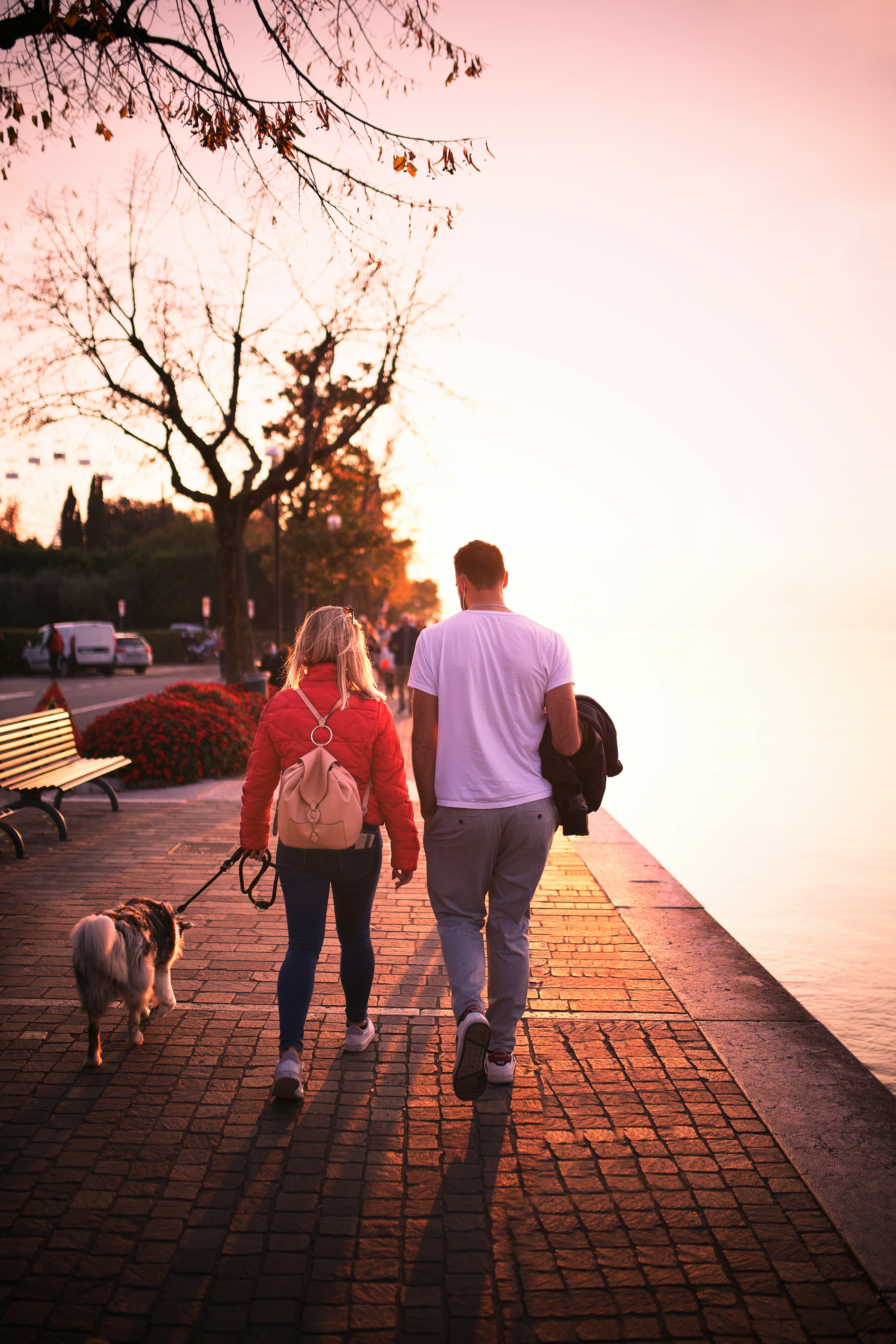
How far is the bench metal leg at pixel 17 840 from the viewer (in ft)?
23.9

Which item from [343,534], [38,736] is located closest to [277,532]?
[343,534]

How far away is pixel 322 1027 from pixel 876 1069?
2.93 metres

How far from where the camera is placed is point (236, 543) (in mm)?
17406

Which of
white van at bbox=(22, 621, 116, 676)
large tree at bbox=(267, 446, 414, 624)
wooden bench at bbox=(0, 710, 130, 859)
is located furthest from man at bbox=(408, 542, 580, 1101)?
white van at bbox=(22, 621, 116, 676)

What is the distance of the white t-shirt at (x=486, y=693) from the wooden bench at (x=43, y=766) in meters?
4.73

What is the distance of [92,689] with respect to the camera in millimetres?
29406

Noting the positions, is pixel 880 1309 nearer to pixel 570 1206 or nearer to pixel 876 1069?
pixel 570 1206

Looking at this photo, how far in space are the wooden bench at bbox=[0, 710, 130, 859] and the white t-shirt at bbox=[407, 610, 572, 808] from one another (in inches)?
186

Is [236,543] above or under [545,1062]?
above

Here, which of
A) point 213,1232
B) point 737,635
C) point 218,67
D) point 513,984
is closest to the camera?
point 213,1232

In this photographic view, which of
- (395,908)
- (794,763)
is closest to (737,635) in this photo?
(794,763)

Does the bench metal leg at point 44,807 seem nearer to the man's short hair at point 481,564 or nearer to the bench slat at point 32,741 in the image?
the bench slat at point 32,741

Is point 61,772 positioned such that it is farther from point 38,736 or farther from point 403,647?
point 403,647

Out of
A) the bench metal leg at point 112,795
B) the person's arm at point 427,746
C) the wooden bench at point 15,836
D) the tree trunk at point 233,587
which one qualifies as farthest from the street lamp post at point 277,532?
the person's arm at point 427,746
